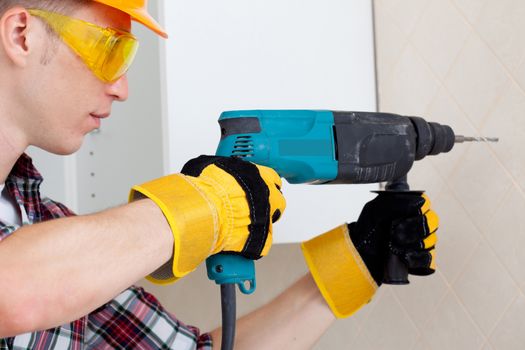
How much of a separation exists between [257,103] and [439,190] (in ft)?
1.40

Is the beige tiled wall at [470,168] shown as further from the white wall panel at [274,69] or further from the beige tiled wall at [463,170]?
the white wall panel at [274,69]

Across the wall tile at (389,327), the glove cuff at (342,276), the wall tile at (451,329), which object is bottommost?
the wall tile at (389,327)

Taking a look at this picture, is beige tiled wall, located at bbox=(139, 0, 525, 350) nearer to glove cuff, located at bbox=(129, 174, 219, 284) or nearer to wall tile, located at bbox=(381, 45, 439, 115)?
wall tile, located at bbox=(381, 45, 439, 115)

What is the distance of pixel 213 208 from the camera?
871 mm

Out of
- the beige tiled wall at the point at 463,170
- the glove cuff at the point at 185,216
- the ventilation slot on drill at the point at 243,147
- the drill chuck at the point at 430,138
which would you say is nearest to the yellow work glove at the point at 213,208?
the glove cuff at the point at 185,216

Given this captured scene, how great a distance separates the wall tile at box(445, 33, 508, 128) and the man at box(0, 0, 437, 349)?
331mm

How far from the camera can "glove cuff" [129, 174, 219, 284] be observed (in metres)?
0.84

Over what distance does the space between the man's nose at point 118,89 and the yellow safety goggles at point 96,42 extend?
0.7 inches

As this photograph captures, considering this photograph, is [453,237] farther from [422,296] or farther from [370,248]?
[370,248]

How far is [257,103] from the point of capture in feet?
4.90

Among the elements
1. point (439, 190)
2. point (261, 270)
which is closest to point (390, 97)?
point (439, 190)

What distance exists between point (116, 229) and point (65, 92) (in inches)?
12.0

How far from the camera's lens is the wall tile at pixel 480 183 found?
1.35 meters

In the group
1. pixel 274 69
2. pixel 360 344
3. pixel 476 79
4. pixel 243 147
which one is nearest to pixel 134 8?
pixel 243 147
